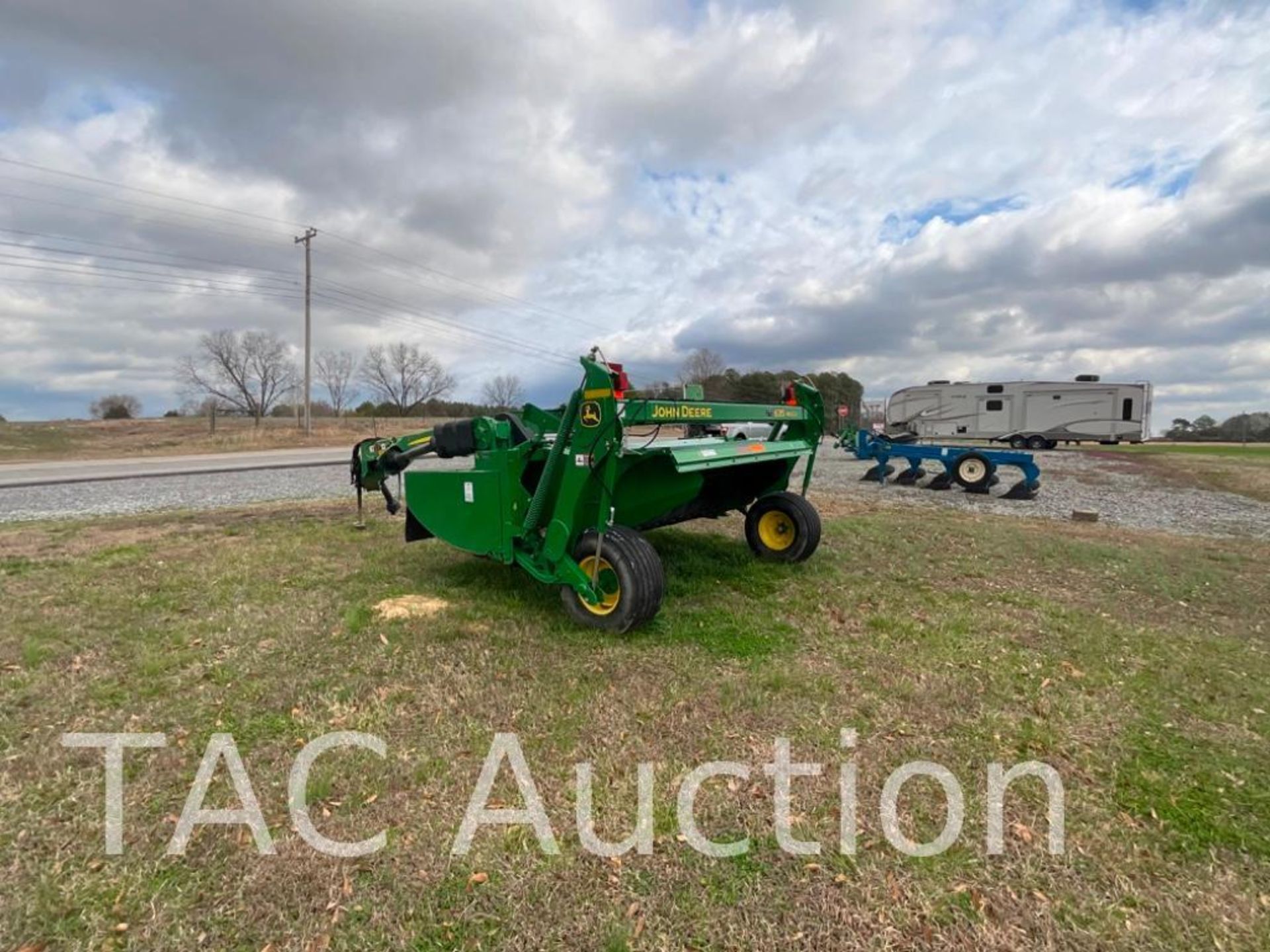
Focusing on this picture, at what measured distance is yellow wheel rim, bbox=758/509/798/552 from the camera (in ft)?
21.0

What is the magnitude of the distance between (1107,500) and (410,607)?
1387 cm

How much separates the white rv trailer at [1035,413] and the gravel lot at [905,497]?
1062 centimetres

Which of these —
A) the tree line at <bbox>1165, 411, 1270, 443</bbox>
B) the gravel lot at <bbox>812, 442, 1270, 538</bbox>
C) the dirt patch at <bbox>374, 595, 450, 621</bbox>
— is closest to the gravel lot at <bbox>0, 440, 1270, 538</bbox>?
the gravel lot at <bbox>812, 442, 1270, 538</bbox>

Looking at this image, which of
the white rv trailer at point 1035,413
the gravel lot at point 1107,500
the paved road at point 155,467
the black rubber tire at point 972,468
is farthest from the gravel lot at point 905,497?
the white rv trailer at point 1035,413

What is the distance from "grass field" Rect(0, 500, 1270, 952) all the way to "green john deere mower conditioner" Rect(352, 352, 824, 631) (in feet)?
1.33

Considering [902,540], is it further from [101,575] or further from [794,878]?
[101,575]

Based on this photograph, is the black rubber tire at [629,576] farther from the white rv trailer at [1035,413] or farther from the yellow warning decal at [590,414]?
the white rv trailer at [1035,413]

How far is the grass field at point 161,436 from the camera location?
32.4 m

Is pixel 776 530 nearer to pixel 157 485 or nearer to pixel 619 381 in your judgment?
pixel 619 381

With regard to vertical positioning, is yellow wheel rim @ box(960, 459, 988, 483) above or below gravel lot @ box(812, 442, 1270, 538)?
above

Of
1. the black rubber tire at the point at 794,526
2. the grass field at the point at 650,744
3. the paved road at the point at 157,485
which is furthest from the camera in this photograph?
the paved road at the point at 157,485

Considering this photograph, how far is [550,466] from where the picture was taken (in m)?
4.59

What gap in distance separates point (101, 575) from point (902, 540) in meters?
8.39

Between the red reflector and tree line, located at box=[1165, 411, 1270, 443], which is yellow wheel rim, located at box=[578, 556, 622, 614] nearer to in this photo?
the red reflector
